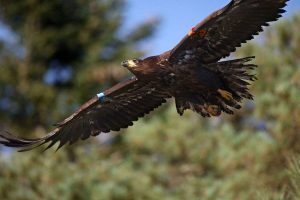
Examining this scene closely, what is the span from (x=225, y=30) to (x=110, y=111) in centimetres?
146

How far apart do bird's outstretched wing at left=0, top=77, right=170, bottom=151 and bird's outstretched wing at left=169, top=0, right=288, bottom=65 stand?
0.64 meters

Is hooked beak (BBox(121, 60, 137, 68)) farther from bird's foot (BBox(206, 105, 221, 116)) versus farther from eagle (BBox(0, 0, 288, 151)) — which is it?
bird's foot (BBox(206, 105, 221, 116))

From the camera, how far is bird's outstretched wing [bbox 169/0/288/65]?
4613 mm

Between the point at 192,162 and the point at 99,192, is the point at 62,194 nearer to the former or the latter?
the point at 99,192

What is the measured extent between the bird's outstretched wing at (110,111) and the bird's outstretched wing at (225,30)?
0.64m

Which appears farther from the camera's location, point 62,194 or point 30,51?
point 30,51

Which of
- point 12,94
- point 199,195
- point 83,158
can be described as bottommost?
point 199,195

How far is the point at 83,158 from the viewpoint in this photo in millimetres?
10305

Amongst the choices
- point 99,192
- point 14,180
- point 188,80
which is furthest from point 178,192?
point 188,80

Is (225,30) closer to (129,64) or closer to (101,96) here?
(129,64)

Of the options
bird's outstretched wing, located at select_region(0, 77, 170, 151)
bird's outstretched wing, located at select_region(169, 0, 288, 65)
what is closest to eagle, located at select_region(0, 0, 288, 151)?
bird's outstretched wing, located at select_region(169, 0, 288, 65)

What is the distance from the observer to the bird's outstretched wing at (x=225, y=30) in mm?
4613

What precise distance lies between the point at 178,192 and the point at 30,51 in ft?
25.7

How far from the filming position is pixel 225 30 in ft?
15.9
